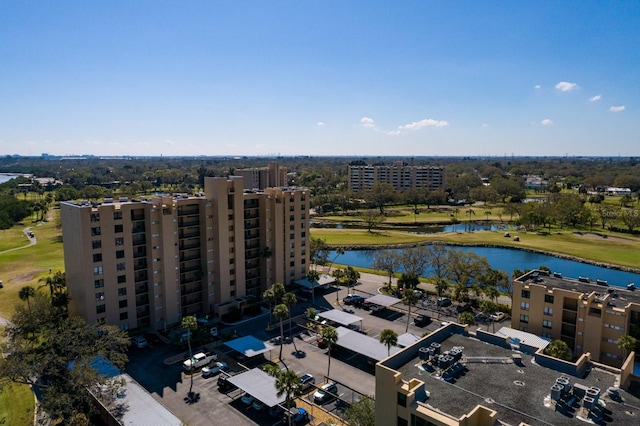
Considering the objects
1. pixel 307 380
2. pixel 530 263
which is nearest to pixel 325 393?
pixel 307 380

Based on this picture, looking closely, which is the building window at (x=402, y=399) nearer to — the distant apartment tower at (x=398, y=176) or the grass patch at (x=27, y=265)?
the grass patch at (x=27, y=265)

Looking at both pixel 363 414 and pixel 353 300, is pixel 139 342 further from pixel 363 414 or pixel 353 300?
pixel 363 414

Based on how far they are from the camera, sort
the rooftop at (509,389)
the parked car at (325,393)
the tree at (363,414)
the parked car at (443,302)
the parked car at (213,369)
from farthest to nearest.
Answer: the parked car at (443,302), the parked car at (213,369), the parked car at (325,393), the tree at (363,414), the rooftop at (509,389)

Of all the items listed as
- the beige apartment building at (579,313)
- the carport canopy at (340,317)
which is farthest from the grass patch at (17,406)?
the beige apartment building at (579,313)

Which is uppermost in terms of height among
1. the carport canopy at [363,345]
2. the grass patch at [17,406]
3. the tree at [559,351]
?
the tree at [559,351]

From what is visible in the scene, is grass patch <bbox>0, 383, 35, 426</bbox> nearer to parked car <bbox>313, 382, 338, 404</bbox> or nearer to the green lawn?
parked car <bbox>313, 382, 338, 404</bbox>

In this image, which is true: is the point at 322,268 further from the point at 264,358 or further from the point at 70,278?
the point at 70,278

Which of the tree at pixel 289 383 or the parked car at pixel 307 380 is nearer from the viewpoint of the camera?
the tree at pixel 289 383
